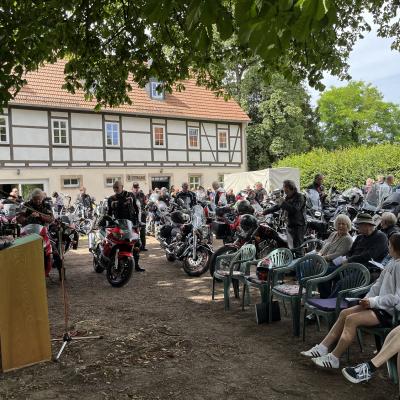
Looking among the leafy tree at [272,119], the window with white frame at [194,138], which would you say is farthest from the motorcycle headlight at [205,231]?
the leafy tree at [272,119]

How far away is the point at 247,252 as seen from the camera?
6.62 metres

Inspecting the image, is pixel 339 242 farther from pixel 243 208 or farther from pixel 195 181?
pixel 195 181

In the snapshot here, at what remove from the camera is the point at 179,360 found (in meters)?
4.54

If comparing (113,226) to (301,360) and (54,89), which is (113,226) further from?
(54,89)

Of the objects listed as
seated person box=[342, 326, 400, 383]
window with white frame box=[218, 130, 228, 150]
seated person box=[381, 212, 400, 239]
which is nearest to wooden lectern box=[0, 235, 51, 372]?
seated person box=[342, 326, 400, 383]

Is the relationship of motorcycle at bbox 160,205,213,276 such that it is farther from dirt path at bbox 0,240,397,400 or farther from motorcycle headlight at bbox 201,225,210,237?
dirt path at bbox 0,240,397,400

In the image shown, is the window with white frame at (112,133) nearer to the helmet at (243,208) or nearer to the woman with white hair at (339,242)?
the helmet at (243,208)

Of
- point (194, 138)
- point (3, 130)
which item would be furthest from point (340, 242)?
point (194, 138)

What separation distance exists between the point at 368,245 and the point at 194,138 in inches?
891

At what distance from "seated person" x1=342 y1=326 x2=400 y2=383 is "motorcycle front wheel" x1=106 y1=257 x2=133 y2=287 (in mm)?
4635

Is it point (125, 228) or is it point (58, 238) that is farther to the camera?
point (58, 238)

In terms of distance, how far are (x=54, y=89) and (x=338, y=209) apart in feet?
53.2

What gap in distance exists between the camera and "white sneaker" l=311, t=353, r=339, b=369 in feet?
13.5

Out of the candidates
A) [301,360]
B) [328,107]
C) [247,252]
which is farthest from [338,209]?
[328,107]
